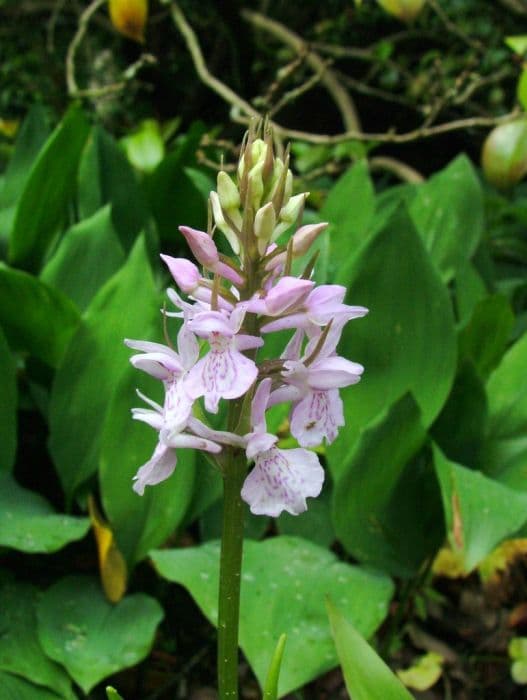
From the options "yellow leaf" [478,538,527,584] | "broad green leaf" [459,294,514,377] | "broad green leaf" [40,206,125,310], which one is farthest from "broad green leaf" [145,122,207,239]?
"yellow leaf" [478,538,527,584]

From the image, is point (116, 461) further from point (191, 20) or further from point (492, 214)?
point (191, 20)

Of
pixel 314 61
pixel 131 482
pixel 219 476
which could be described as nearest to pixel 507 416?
pixel 219 476

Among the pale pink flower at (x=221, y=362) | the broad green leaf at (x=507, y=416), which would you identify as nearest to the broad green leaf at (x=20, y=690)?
the pale pink flower at (x=221, y=362)

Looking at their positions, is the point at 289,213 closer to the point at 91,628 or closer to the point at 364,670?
the point at 364,670

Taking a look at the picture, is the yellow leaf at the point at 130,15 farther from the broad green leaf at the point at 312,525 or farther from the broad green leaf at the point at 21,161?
the broad green leaf at the point at 312,525

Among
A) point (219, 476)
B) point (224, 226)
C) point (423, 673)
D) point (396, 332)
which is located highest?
point (224, 226)

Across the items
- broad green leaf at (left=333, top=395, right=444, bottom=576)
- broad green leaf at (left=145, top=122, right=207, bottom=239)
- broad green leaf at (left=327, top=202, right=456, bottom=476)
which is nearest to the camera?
broad green leaf at (left=333, top=395, right=444, bottom=576)

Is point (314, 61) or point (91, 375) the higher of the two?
point (314, 61)

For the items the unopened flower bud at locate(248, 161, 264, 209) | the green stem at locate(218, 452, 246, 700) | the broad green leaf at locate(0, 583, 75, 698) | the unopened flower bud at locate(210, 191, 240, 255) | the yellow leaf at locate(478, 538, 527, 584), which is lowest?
the yellow leaf at locate(478, 538, 527, 584)

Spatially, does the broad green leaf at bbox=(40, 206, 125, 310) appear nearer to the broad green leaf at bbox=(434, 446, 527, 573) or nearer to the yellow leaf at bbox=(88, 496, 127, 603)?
the yellow leaf at bbox=(88, 496, 127, 603)
